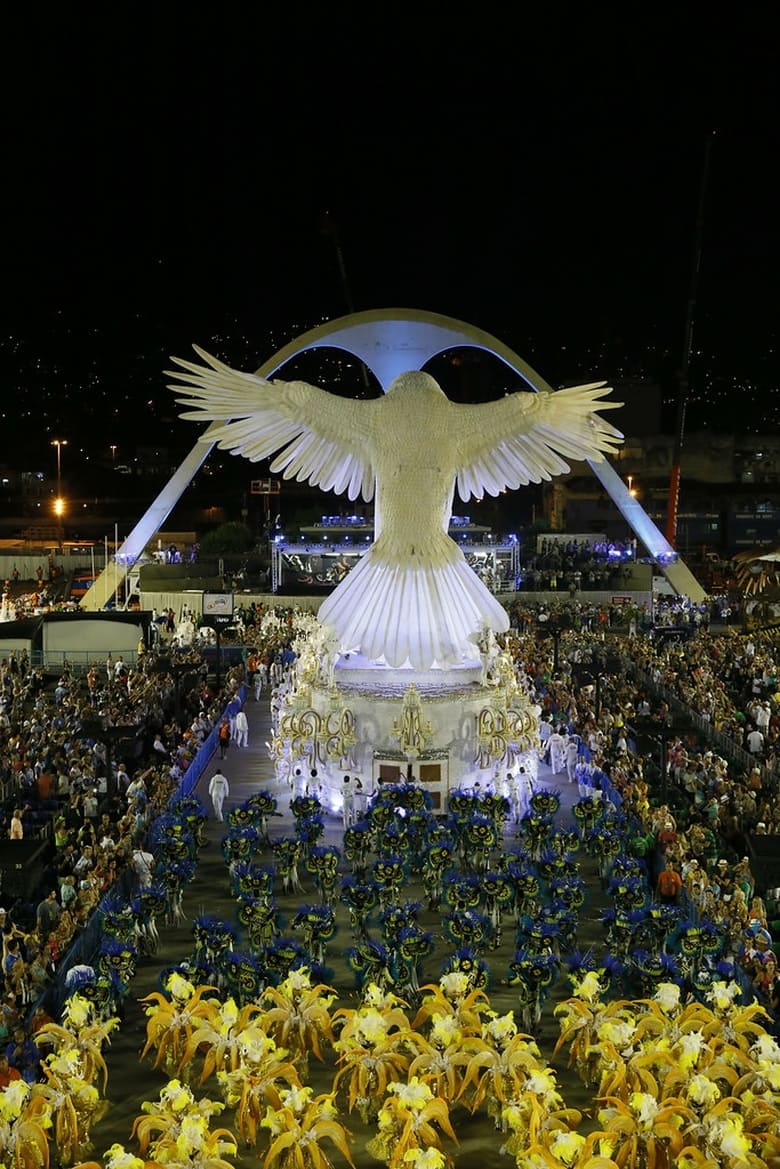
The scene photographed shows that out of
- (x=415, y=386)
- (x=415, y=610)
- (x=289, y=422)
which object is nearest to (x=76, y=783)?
(x=415, y=610)

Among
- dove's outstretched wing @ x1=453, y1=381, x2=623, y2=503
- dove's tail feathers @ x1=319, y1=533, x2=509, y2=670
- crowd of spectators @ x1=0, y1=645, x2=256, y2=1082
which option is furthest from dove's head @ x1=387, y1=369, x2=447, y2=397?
crowd of spectators @ x1=0, y1=645, x2=256, y2=1082

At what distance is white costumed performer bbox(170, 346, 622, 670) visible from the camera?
20.2m

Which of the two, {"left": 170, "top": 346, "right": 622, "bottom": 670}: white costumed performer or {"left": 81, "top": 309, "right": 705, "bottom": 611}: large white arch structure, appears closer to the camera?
{"left": 170, "top": 346, "right": 622, "bottom": 670}: white costumed performer

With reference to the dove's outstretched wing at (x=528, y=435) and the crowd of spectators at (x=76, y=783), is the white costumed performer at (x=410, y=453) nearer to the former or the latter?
the dove's outstretched wing at (x=528, y=435)

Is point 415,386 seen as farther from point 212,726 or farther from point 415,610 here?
point 212,726

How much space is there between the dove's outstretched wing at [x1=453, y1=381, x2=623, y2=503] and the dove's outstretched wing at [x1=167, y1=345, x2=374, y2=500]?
1885mm

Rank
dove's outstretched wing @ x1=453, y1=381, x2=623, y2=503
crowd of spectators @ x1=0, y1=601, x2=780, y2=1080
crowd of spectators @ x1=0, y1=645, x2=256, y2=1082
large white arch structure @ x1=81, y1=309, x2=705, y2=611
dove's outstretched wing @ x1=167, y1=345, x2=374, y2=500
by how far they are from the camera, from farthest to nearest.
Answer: large white arch structure @ x1=81, y1=309, x2=705, y2=611 < dove's outstretched wing @ x1=453, y1=381, x2=623, y2=503 < dove's outstretched wing @ x1=167, y1=345, x2=374, y2=500 < crowd of spectators @ x1=0, y1=601, x2=780, y2=1080 < crowd of spectators @ x1=0, y1=645, x2=256, y2=1082

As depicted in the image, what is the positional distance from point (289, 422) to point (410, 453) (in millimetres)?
2227

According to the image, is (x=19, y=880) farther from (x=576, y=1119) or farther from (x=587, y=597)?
(x=587, y=597)

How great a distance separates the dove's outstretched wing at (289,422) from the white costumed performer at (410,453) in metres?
0.02

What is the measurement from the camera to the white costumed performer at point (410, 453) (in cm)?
2017

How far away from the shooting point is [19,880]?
14.8 m

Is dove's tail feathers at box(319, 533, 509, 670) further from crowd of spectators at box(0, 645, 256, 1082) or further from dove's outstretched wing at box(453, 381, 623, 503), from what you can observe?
crowd of spectators at box(0, 645, 256, 1082)

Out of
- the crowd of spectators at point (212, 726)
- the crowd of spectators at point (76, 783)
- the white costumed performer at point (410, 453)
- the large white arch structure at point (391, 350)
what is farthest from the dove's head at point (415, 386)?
the large white arch structure at point (391, 350)
